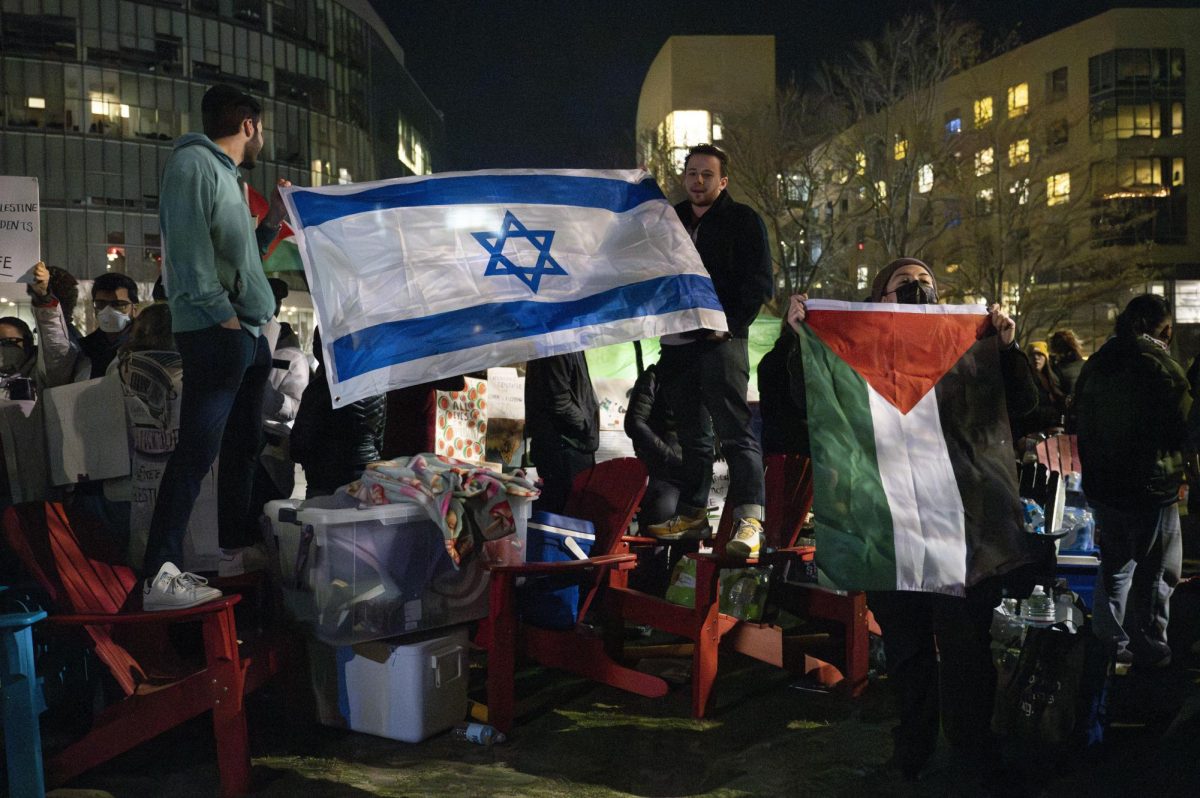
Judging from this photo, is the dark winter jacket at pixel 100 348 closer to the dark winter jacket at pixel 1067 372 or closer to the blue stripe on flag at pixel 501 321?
the blue stripe on flag at pixel 501 321

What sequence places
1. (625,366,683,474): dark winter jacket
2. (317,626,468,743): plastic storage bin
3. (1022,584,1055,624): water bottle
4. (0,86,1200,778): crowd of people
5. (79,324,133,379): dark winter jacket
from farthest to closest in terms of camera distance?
(625,366,683,474): dark winter jacket → (79,324,133,379): dark winter jacket → (1022,584,1055,624): water bottle → (317,626,468,743): plastic storage bin → (0,86,1200,778): crowd of people

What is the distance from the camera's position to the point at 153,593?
4.24 meters

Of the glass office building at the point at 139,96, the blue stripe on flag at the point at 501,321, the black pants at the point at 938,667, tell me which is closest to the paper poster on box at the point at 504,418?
the blue stripe on flag at the point at 501,321

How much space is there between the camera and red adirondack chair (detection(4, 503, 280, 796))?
4227mm

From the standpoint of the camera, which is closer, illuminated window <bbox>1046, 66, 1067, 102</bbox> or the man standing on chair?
the man standing on chair

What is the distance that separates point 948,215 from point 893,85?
490cm

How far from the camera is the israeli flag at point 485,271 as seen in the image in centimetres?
469

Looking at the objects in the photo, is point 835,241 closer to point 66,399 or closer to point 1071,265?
point 1071,265

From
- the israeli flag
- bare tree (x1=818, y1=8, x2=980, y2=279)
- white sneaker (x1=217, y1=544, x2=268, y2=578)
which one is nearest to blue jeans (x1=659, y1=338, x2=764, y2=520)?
the israeli flag

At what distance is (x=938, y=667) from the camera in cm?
432

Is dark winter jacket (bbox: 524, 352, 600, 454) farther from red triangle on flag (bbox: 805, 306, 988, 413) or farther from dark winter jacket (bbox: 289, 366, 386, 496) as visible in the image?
red triangle on flag (bbox: 805, 306, 988, 413)

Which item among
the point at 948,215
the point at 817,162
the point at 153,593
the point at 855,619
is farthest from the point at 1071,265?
the point at 153,593

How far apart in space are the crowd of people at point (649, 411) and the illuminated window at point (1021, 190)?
3076 cm

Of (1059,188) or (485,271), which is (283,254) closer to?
(485,271)
